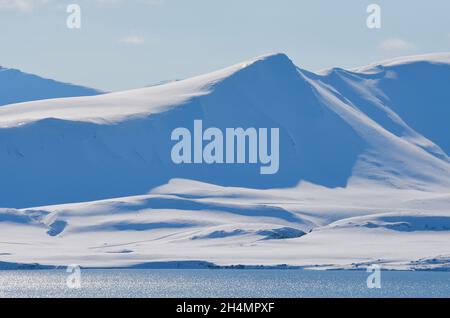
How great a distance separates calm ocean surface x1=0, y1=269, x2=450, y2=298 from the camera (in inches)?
4882

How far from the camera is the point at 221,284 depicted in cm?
14538

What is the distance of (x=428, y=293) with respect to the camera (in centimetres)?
12800

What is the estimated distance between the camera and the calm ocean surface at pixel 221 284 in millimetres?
124000

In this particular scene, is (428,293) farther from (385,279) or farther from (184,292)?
(385,279)

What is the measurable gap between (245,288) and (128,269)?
62.7 meters
